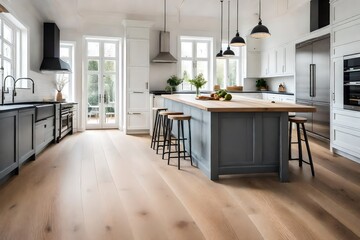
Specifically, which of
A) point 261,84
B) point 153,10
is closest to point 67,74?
point 153,10

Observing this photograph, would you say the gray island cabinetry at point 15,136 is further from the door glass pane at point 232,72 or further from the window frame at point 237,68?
the door glass pane at point 232,72

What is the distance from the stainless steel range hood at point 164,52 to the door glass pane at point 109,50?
129 centimetres

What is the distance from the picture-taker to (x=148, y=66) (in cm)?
794

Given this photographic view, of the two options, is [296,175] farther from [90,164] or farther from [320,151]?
[90,164]

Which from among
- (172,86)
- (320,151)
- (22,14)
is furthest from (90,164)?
(172,86)

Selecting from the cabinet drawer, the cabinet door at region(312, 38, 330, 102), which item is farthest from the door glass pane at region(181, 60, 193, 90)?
the cabinet door at region(312, 38, 330, 102)

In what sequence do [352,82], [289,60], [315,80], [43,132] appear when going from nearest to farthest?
[352,82] → [43,132] → [315,80] → [289,60]

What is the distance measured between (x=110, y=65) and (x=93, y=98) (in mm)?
1033

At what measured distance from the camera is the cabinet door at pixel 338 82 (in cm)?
482

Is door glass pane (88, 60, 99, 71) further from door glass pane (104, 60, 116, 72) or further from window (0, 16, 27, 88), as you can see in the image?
window (0, 16, 27, 88)

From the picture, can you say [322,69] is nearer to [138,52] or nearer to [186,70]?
[186,70]

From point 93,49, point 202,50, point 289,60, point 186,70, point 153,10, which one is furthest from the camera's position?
point 202,50

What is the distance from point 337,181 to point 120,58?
6.41m

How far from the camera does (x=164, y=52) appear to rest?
8.37 m
